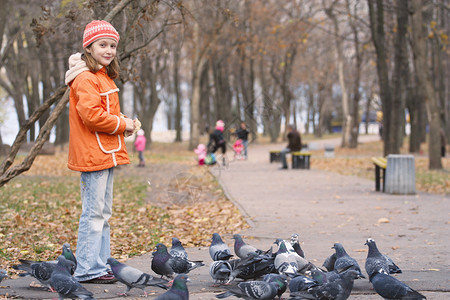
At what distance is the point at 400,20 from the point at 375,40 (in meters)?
1.11

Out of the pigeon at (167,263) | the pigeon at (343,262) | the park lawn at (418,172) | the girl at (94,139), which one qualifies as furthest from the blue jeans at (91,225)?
the park lawn at (418,172)

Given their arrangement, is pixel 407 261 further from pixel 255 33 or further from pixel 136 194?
pixel 255 33

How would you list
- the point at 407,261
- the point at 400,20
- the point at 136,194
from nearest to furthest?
1. the point at 407,261
2. the point at 136,194
3. the point at 400,20

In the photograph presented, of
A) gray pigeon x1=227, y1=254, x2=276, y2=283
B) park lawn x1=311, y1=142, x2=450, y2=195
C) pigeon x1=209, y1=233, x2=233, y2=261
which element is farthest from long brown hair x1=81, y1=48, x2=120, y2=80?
park lawn x1=311, y1=142, x2=450, y2=195

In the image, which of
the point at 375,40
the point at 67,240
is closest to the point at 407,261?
the point at 67,240

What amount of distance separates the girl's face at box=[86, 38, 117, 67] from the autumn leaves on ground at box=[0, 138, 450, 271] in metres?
1.12

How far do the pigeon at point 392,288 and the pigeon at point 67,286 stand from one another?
86.8 inches

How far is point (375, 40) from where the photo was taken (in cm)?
2233

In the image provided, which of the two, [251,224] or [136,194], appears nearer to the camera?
[251,224]

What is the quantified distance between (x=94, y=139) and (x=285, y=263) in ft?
6.50

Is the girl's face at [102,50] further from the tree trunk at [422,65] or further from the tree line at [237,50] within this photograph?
the tree trunk at [422,65]

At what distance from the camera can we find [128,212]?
11969 millimetres

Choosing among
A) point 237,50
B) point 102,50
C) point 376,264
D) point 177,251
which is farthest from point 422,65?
point 237,50

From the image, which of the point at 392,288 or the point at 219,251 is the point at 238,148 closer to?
the point at 219,251
